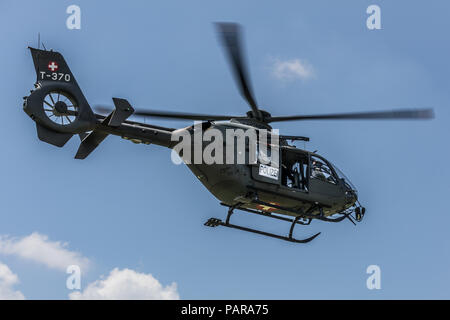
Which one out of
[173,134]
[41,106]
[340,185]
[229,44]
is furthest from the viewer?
[340,185]

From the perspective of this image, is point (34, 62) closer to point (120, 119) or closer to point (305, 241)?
point (120, 119)

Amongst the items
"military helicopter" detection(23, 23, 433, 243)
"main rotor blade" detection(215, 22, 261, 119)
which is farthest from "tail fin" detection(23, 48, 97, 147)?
→ "main rotor blade" detection(215, 22, 261, 119)

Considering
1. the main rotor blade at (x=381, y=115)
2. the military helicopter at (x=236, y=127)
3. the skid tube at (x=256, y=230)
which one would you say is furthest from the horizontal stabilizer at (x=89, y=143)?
the main rotor blade at (x=381, y=115)

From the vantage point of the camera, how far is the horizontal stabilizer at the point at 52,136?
1850 centimetres

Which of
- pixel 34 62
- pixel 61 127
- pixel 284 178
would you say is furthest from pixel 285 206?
pixel 34 62

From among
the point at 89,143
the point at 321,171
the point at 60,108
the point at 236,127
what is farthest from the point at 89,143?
the point at 321,171

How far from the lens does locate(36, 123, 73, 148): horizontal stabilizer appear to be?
60.7 feet

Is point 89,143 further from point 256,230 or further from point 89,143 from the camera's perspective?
point 256,230

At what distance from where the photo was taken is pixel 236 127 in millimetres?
20453

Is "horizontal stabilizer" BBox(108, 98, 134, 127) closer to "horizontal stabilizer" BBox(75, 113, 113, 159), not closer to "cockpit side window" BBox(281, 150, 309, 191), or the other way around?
"horizontal stabilizer" BBox(75, 113, 113, 159)

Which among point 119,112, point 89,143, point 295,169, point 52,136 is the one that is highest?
point 119,112

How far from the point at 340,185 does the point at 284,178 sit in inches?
83.6

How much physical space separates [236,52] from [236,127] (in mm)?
3424

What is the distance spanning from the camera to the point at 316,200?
2108 centimetres
